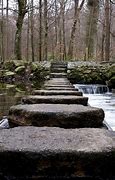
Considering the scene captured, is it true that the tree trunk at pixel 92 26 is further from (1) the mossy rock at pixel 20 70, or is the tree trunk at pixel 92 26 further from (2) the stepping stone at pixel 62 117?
(2) the stepping stone at pixel 62 117

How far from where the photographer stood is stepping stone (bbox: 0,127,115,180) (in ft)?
Result: 5.49

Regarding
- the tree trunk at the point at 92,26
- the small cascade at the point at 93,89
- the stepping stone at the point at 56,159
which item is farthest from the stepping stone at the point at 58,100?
the tree trunk at the point at 92,26

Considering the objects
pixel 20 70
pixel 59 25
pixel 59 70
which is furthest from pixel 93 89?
pixel 59 25

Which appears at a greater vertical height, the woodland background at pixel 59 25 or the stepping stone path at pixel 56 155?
Result: the woodland background at pixel 59 25

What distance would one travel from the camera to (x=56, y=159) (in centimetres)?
168

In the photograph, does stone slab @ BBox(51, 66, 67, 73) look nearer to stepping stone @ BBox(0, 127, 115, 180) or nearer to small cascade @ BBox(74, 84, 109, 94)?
small cascade @ BBox(74, 84, 109, 94)

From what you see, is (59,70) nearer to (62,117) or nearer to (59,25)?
(62,117)

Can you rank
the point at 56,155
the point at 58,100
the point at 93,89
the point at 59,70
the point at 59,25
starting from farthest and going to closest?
the point at 59,25 → the point at 59,70 → the point at 93,89 → the point at 58,100 → the point at 56,155

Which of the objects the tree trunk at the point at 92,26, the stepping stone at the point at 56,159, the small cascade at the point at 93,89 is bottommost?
the small cascade at the point at 93,89

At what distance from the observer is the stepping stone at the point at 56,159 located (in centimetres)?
167

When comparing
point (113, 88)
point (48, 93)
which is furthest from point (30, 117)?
point (113, 88)

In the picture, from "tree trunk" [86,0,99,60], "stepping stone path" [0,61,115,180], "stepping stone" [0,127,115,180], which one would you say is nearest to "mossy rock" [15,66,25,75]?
"tree trunk" [86,0,99,60]

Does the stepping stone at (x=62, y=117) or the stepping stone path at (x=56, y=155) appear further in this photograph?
the stepping stone at (x=62, y=117)

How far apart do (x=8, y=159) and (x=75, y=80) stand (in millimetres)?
11711
